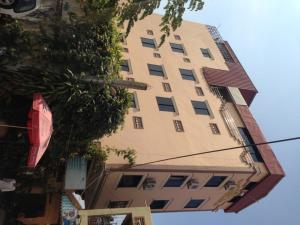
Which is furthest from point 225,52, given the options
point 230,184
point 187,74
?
point 230,184

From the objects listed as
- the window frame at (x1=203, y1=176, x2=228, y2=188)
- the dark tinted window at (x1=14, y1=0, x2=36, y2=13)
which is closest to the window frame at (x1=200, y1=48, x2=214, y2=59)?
the window frame at (x1=203, y1=176, x2=228, y2=188)

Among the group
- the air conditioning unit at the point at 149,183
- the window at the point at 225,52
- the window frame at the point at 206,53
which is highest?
the window at the point at 225,52

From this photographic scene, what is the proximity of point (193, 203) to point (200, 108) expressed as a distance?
622 cm

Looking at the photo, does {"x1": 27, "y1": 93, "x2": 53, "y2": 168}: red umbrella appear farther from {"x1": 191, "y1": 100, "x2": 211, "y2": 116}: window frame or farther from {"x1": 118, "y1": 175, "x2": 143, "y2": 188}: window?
{"x1": 191, "y1": 100, "x2": 211, "y2": 116}: window frame

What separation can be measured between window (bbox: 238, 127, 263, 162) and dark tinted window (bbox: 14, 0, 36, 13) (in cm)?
1485

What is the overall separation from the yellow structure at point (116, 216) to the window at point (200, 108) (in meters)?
7.76

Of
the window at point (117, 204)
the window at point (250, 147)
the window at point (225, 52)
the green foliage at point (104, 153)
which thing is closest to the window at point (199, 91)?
the window at point (250, 147)

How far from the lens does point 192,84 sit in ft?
70.5

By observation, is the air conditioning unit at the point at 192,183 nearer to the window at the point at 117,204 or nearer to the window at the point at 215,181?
the window at the point at 215,181

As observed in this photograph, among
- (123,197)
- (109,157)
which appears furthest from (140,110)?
(123,197)

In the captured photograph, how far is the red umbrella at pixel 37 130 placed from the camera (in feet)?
33.0

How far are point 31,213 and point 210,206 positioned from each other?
11455mm

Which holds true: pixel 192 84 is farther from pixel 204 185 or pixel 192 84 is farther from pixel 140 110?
pixel 204 185

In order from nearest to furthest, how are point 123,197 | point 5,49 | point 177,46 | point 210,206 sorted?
point 5,49 < point 123,197 < point 210,206 < point 177,46
